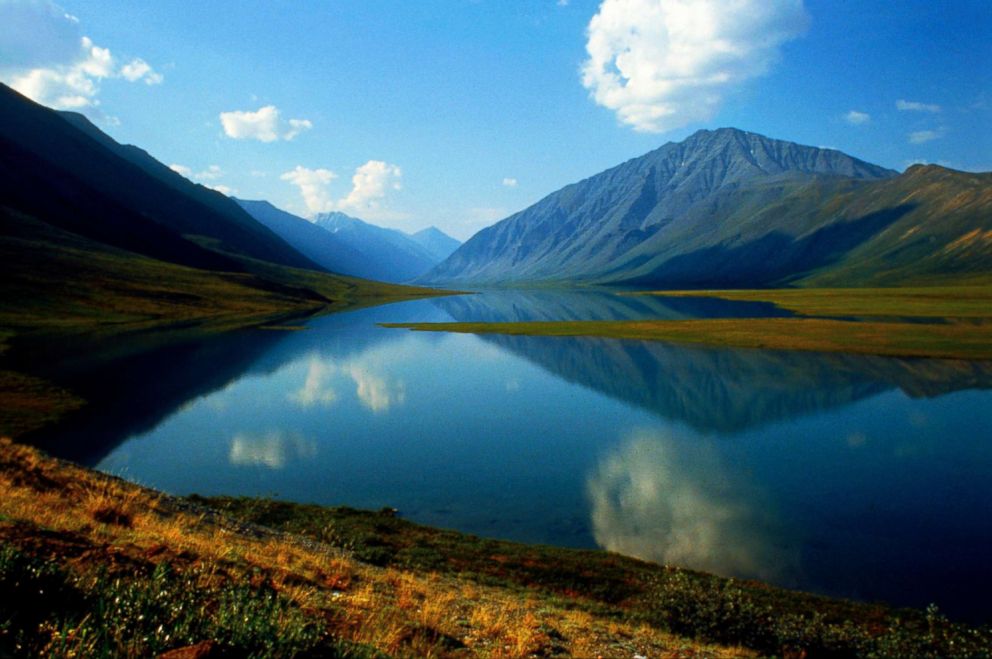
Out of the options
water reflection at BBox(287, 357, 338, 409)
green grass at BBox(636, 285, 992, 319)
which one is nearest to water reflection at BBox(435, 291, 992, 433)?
water reflection at BBox(287, 357, 338, 409)

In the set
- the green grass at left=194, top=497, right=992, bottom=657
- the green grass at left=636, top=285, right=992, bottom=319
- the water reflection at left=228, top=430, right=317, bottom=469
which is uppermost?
the green grass at left=636, top=285, right=992, bottom=319

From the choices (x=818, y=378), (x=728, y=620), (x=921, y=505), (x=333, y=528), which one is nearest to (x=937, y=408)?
(x=818, y=378)

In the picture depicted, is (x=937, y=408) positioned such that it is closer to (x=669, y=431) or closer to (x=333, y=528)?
(x=669, y=431)

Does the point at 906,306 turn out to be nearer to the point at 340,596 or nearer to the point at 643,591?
the point at 643,591

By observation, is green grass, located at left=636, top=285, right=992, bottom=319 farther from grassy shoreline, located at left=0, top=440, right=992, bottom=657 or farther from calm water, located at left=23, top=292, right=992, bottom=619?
grassy shoreline, located at left=0, top=440, right=992, bottom=657

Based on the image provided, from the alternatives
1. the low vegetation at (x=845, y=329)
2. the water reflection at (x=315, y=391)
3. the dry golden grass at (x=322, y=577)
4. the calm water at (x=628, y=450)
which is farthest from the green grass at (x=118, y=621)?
the low vegetation at (x=845, y=329)

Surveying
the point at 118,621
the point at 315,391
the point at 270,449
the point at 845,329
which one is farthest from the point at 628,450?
the point at 845,329

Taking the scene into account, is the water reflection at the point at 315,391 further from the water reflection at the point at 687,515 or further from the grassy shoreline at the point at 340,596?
the water reflection at the point at 687,515
